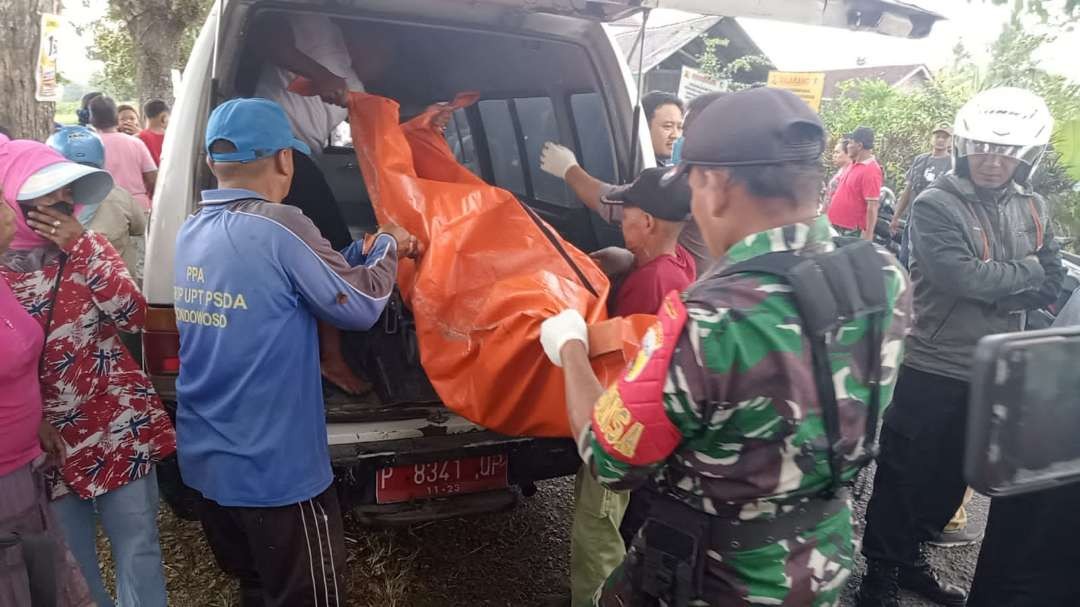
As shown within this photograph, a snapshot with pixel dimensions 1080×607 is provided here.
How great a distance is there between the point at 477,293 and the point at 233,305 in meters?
0.67

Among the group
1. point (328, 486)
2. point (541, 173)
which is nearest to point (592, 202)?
point (541, 173)

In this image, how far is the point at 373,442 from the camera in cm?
237

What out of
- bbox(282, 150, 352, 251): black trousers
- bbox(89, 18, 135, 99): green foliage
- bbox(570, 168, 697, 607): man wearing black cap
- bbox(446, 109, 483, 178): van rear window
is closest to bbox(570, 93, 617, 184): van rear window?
Answer: bbox(570, 168, 697, 607): man wearing black cap

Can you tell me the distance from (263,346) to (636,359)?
3.26 ft

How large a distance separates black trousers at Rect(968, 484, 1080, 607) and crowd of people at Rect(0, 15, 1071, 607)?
0.5 inches

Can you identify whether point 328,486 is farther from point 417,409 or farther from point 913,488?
point 913,488

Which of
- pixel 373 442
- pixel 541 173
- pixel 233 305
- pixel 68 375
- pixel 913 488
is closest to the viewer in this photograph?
pixel 233 305

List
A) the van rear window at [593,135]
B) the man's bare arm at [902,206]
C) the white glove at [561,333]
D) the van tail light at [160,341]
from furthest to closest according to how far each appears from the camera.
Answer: the man's bare arm at [902,206] < the van rear window at [593,135] < the van tail light at [160,341] < the white glove at [561,333]

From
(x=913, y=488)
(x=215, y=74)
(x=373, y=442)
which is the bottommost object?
(x=913, y=488)

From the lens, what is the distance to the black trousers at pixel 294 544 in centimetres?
193

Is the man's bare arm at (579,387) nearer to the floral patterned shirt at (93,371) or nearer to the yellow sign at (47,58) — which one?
the floral patterned shirt at (93,371)

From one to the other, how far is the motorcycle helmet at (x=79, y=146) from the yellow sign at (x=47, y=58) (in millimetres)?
2344

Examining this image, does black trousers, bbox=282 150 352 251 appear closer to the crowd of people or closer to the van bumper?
the crowd of people

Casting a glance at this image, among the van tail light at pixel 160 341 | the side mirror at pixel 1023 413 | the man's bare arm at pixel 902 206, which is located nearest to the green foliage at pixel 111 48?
the man's bare arm at pixel 902 206
